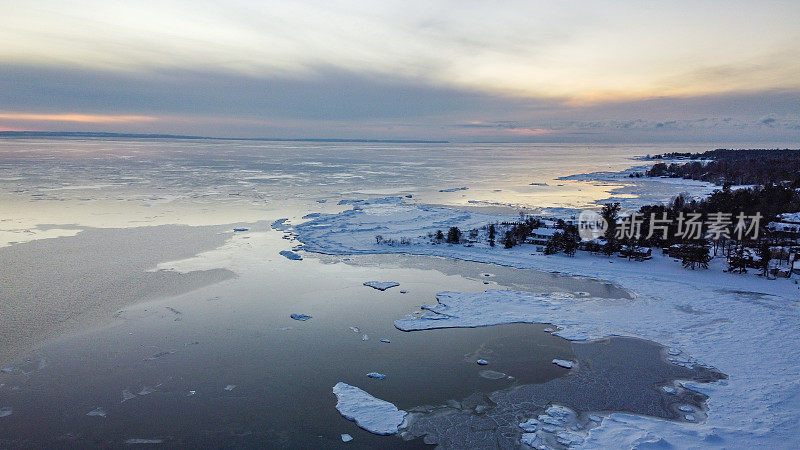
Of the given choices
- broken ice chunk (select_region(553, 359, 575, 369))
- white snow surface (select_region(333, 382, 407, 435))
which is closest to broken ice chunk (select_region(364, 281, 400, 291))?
white snow surface (select_region(333, 382, 407, 435))

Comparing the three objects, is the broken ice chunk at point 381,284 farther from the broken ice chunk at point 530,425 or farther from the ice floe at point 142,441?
the ice floe at point 142,441

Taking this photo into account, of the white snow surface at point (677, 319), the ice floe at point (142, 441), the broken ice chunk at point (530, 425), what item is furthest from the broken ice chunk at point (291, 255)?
the broken ice chunk at point (530, 425)

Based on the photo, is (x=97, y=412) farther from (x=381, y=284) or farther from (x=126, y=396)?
(x=381, y=284)

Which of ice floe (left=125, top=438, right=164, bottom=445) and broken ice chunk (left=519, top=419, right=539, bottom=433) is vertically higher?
broken ice chunk (left=519, top=419, right=539, bottom=433)

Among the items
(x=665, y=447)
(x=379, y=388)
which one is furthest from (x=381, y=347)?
(x=665, y=447)

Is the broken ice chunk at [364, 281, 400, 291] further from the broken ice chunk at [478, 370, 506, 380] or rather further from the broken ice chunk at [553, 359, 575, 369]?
the broken ice chunk at [553, 359, 575, 369]
